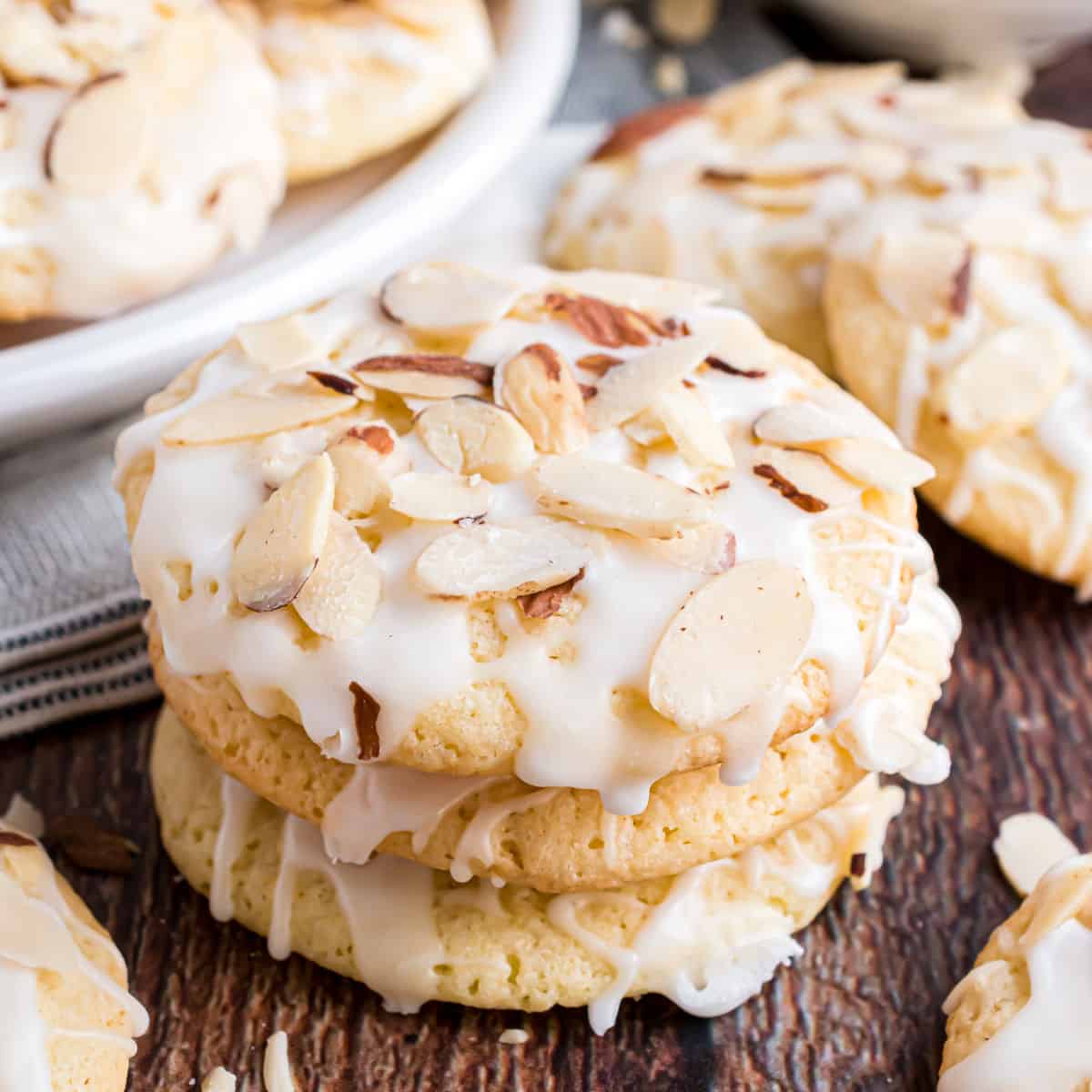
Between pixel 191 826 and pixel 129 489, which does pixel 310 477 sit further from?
pixel 191 826

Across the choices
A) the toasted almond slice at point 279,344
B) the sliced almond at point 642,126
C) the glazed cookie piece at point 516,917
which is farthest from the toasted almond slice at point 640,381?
the sliced almond at point 642,126

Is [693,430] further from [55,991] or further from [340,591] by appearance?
[55,991]

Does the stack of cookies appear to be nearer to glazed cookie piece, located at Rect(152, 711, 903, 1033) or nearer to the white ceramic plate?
glazed cookie piece, located at Rect(152, 711, 903, 1033)

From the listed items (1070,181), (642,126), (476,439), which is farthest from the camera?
(642,126)

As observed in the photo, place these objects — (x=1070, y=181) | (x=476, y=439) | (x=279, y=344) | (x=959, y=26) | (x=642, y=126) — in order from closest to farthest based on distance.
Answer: (x=476, y=439)
(x=279, y=344)
(x=1070, y=181)
(x=642, y=126)
(x=959, y=26)

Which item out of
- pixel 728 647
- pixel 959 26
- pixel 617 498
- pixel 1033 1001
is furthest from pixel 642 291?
pixel 959 26

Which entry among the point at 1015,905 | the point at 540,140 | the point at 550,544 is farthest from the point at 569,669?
the point at 540,140
